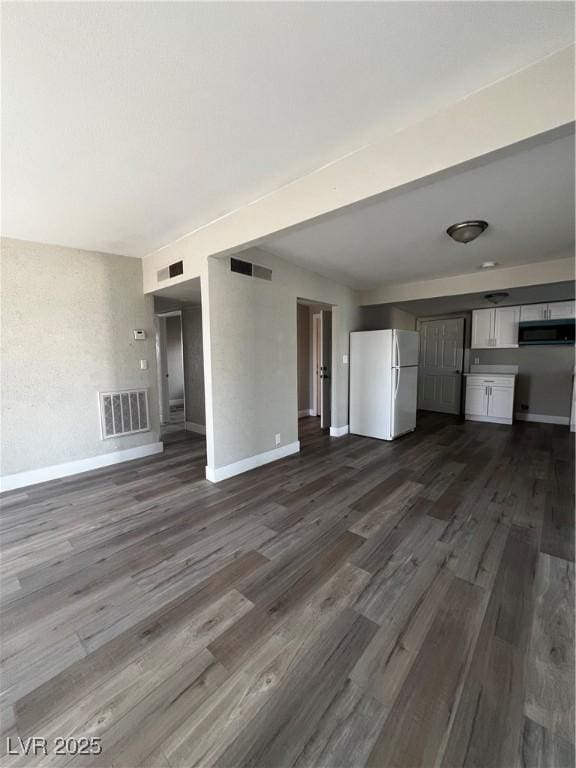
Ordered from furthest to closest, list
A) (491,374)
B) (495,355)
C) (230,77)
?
(495,355) < (491,374) < (230,77)

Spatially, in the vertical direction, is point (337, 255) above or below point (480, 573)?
above

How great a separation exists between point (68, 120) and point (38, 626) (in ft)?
8.60

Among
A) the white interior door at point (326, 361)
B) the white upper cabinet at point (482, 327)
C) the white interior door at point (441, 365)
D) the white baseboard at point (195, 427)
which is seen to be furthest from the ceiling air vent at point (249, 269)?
the white interior door at point (441, 365)

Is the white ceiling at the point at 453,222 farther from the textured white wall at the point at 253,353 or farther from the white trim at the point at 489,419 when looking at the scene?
the white trim at the point at 489,419

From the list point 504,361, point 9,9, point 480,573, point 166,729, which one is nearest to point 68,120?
point 9,9

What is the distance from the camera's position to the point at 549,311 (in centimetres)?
547

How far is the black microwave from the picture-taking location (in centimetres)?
525

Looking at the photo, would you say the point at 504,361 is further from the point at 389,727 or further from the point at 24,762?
the point at 24,762

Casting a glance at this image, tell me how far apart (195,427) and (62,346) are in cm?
251

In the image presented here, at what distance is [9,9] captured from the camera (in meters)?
1.07

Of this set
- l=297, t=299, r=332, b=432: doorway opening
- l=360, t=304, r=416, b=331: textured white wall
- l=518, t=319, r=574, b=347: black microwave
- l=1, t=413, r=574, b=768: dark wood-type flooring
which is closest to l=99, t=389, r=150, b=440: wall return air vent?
l=1, t=413, r=574, b=768: dark wood-type flooring

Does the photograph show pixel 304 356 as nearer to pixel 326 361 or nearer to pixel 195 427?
pixel 326 361

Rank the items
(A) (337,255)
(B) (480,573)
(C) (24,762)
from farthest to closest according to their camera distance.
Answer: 1. (A) (337,255)
2. (B) (480,573)
3. (C) (24,762)

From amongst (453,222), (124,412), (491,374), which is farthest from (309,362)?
(453,222)
